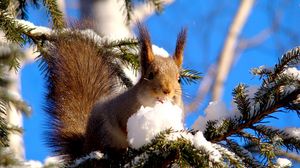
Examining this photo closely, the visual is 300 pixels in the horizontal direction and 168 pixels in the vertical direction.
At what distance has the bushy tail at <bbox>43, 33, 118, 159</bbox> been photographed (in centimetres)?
170

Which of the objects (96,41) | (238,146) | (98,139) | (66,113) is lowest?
(238,146)

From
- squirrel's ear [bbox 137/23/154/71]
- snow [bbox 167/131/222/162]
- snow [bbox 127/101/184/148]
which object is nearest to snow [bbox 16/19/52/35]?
squirrel's ear [bbox 137/23/154/71]

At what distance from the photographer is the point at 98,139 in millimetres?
1556

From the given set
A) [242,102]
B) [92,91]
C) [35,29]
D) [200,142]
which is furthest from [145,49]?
[200,142]

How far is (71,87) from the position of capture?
1735mm

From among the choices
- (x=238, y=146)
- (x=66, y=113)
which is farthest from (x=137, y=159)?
(x=66, y=113)

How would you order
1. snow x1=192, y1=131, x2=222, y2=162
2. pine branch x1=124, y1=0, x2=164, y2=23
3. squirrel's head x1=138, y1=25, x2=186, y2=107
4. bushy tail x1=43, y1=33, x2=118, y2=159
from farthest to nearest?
1. pine branch x1=124, y1=0, x2=164, y2=23
2. bushy tail x1=43, y1=33, x2=118, y2=159
3. squirrel's head x1=138, y1=25, x2=186, y2=107
4. snow x1=192, y1=131, x2=222, y2=162

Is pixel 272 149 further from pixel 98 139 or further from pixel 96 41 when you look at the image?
pixel 96 41

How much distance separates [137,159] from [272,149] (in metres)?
0.26

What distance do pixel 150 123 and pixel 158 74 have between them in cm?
53

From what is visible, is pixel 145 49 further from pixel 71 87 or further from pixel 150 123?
pixel 150 123

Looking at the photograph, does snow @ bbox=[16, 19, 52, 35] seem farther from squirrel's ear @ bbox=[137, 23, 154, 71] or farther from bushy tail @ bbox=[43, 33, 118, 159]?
squirrel's ear @ bbox=[137, 23, 154, 71]

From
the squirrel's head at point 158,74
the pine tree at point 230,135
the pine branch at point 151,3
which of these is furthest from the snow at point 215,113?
the pine branch at point 151,3

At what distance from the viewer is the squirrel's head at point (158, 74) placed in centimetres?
159
